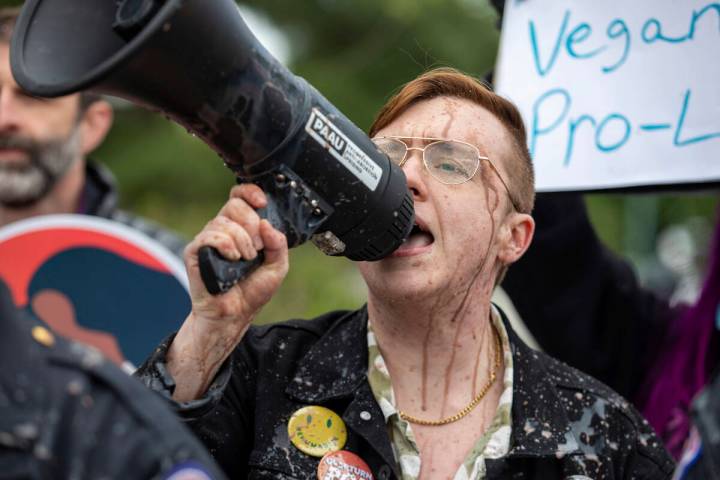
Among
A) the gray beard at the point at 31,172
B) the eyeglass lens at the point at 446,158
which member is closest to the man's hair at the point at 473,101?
the eyeglass lens at the point at 446,158

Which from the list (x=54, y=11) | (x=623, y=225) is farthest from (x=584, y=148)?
(x=623, y=225)

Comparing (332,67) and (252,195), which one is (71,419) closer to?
(252,195)

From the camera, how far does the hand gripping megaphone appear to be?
1893 millimetres

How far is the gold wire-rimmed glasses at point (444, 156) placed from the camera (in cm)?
267

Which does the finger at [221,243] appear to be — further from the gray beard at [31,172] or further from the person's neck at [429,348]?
the gray beard at [31,172]

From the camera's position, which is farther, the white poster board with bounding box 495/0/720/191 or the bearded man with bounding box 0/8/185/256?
the bearded man with bounding box 0/8/185/256

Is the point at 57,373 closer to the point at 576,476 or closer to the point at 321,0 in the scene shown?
the point at 576,476

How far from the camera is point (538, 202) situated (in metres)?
3.51

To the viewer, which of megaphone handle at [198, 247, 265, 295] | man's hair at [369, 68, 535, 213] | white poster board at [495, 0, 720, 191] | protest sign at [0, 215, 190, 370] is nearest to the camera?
megaphone handle at [198, 247, 265, 295]

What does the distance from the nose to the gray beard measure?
194 centimetres

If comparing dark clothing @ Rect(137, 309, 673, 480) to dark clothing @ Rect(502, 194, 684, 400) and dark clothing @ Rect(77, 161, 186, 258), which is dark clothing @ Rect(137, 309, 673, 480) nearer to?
dark clothing @ Rect(502, 194, 684, 400)

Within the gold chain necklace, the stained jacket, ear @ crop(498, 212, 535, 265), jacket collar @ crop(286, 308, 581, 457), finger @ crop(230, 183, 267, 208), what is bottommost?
the gold chain necklace

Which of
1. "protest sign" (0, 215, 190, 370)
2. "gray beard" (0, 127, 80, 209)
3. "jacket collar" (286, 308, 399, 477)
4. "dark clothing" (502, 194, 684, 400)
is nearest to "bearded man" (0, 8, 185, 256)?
"gray beard" (0, 127, 80, 209)

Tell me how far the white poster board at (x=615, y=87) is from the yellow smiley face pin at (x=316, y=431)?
1024mm
